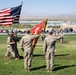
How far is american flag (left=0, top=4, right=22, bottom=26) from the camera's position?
71.3 feet

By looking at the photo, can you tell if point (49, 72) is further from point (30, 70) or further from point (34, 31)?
point (34, 31)

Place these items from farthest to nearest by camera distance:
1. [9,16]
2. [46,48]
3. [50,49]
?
[9,16]
[46,48]
[50,49]

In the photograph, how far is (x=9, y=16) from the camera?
869 inches

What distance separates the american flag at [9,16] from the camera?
21.7 metres

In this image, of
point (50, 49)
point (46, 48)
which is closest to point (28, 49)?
point (46, 48)

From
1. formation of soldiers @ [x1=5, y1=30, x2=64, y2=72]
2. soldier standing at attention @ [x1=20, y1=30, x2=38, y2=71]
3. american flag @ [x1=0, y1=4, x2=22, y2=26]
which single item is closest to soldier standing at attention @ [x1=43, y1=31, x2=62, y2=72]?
formation of soldiers @ [x1=5, y1=30, x2=64, y2=72]

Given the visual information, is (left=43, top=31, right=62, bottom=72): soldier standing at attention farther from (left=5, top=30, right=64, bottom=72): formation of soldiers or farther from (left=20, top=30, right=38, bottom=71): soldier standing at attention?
(left=20, top=30, right=38, bottom=71): soldier standing at attention

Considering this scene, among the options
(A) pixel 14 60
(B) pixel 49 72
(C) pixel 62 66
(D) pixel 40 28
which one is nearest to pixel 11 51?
(A) pixel 14 60

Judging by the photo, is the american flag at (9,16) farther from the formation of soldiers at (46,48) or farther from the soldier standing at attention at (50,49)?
the soldier standing at attention at (50,49)

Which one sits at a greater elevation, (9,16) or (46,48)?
(9,16)

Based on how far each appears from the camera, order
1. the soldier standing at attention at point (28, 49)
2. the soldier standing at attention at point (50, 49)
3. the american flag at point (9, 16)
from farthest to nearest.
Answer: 1. the american flag at point (9, 16)
2. the soldier standing at attention at point (28, 49)
3. the soldier standing at attention at point (50, 49)

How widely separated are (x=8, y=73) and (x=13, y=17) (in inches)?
286

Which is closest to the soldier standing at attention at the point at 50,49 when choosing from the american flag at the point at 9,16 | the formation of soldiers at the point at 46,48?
the formation of soldiers at the point at 46,48

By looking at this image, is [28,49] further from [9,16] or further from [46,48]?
[9,16]
